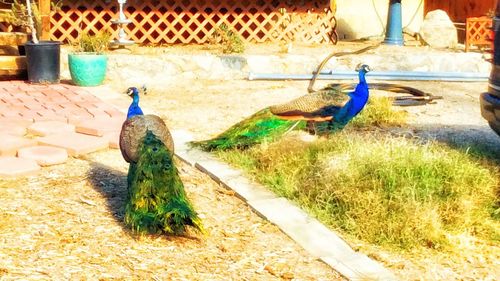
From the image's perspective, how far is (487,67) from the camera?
40.4 ft

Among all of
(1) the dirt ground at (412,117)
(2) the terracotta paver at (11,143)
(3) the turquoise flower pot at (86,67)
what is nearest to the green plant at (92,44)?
(3) the turquoise flower pot at (86,67)

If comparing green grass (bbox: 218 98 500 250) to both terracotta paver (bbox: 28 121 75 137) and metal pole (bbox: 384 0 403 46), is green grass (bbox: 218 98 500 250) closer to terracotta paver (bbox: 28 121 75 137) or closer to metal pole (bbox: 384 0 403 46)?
terracotta paver (bbox: 28 121 75 137)

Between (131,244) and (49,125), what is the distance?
3.16 meters

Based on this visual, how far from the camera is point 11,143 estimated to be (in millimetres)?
6258

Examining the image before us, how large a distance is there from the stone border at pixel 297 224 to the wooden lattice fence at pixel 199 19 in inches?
247

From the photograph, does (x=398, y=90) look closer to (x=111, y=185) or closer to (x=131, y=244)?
(x=111, y=185)

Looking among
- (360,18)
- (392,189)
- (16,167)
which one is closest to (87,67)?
(16,167)

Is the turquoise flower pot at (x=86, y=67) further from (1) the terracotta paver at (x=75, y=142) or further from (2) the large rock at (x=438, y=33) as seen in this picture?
(2) the large rock at (x=438, y=33)

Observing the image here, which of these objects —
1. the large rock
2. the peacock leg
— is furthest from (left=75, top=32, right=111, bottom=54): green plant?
the large rock

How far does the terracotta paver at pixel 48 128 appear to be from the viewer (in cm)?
681

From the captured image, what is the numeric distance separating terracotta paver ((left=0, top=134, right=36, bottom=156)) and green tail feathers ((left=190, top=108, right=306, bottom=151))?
1621mm

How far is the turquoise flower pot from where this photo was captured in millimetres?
9633

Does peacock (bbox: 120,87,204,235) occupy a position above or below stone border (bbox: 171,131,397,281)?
above

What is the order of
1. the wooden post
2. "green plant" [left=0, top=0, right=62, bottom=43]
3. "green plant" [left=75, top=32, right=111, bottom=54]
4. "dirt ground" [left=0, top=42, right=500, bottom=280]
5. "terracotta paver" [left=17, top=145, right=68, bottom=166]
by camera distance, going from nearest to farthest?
"dirt ground" [left=0, top=42, right=500, bottom=280]
"terracotta paver" [left=17, top=145, right=68, bottom=166]
"green plant" [left=0, top=0, right=62, bottom=43]
"green plant" [left=75, top=32, right=111, bottom=54]
the wooden post
